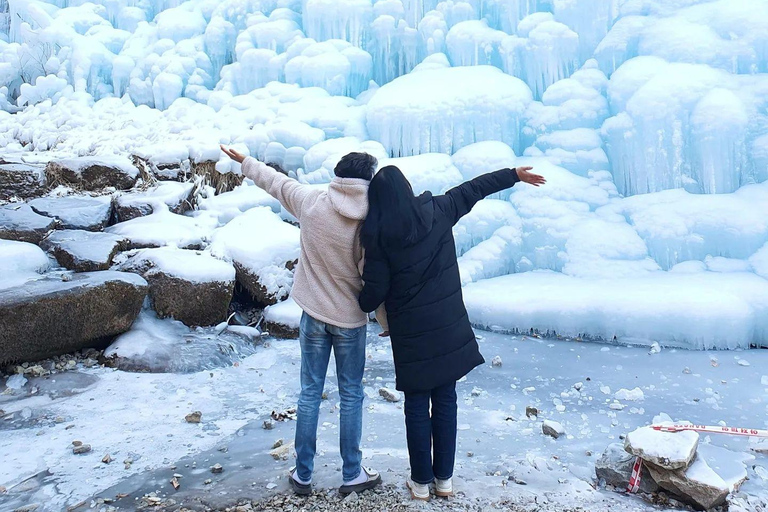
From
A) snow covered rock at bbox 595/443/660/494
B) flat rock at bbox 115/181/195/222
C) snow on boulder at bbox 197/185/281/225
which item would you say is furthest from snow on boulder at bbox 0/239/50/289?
snow covered rock at bbox 595/443/660/494

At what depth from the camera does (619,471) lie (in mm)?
2449

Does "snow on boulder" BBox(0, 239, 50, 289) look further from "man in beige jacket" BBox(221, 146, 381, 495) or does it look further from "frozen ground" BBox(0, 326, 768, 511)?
"man in beige jacket" BBox(221, 146, 381, 495)

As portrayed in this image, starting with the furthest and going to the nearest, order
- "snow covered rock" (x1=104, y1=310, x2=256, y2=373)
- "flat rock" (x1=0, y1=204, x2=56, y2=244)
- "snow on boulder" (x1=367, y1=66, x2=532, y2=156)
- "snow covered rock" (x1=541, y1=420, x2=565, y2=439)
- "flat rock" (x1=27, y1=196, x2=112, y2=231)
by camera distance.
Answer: "snow on boulder" (x1=367, y1=66, x2=532, y2=156), "flat rock" (x1=27, y1=196, x2=112, y2=231), "flat rock" (x1=0, y1=204, x2=56, y2=244), "snow covered rock" (x1=104, y1=310, x2=256, y2=373), "snow covered rock" (x1=541, y1=420, x2=565, y2=439)

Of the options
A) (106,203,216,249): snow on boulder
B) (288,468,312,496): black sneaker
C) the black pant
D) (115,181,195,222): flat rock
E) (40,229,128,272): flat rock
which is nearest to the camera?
the black pant

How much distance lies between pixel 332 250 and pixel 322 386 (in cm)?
57

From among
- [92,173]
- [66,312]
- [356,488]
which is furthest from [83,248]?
[356,488]

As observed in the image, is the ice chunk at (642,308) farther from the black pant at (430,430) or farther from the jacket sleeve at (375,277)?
the jacket sleeve at (375,277)

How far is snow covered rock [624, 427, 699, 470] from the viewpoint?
2.28 m

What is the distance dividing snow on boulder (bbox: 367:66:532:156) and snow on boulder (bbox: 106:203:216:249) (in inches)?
102

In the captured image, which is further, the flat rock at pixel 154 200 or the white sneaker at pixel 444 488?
the flat rock at pixel 154 200

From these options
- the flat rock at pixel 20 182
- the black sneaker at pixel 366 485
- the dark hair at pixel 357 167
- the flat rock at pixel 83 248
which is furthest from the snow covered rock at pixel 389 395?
the flat rock at pixel 20 182

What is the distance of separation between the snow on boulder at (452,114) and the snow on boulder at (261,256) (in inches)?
83.8

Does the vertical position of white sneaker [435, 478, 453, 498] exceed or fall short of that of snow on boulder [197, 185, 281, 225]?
it falls short

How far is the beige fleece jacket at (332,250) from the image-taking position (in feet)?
7.04
